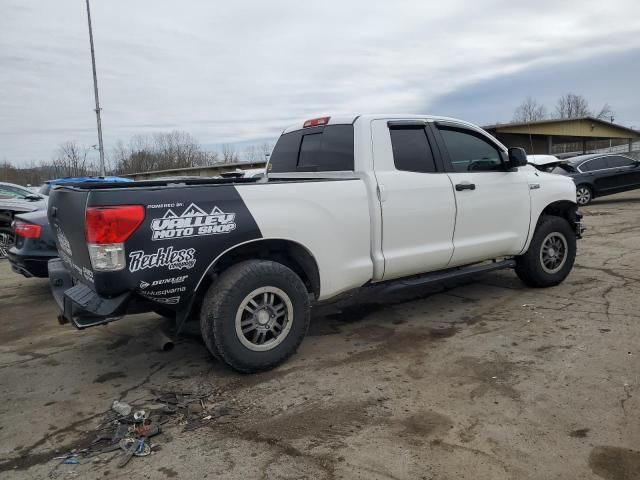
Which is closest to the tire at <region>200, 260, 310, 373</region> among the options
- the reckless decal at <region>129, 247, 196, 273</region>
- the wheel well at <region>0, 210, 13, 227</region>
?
the reckless decal at <region>129, 247, 196, 273</region>

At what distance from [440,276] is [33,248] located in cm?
518

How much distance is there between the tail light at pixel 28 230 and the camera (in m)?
6.64

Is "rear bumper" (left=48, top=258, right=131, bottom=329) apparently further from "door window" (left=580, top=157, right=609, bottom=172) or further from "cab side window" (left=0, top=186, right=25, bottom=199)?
"door window" (left=580, top=157, right=609, bottom=172)

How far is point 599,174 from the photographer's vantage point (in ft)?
51.4

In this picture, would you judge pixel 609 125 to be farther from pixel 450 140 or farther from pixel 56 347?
pixel 56 347

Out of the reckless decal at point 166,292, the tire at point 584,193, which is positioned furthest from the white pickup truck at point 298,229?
the tire at point 584,193

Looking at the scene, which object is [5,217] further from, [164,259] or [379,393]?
[379,393]

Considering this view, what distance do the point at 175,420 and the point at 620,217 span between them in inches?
505

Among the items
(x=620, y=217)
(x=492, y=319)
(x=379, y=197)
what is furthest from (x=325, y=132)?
(x=620, y=217)

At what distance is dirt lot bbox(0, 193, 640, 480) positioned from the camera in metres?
2.81

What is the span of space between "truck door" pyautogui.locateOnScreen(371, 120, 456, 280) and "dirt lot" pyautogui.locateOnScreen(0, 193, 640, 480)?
2.43ft

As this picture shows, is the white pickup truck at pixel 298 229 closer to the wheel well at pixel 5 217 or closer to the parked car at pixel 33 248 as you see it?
the parked car at pixel 33 248

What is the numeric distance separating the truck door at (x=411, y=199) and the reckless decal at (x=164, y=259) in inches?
70.1

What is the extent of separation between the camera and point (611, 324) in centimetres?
482
